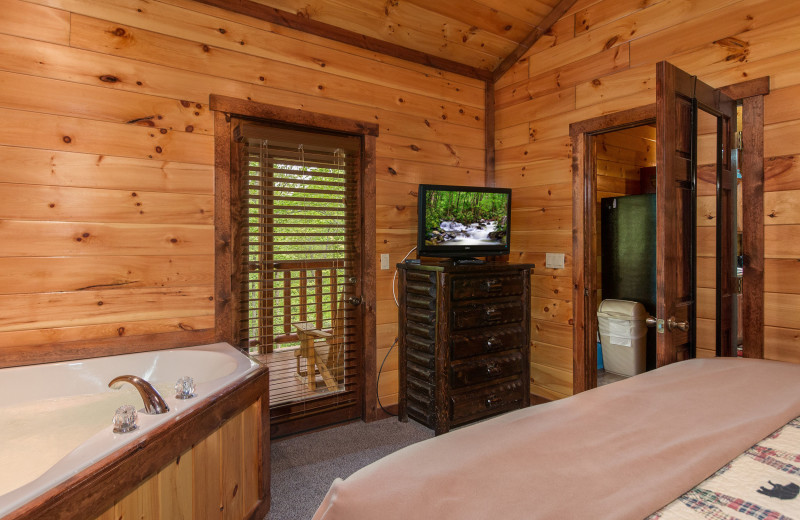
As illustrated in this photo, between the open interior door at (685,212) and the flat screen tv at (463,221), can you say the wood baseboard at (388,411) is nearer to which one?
the flat screen tv at (463,221)

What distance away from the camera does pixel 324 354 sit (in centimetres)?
302

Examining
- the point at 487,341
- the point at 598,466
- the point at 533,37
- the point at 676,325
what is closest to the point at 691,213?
the point at 676,325

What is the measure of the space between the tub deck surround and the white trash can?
10.0ft

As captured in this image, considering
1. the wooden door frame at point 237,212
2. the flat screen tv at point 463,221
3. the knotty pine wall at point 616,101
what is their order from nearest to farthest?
the knotty pine wall at point 616,101
the wooden door frame at point 237,212
the flat screen tv at point 463,221

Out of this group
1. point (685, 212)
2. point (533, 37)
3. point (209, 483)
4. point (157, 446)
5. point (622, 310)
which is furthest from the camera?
point (622, 310)

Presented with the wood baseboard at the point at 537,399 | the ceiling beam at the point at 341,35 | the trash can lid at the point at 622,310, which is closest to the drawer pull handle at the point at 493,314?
the wood baseboard at the point at 537,399

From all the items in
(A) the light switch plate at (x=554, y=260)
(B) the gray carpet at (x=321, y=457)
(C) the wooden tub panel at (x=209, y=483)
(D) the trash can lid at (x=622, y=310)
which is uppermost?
(A) the light switch plate at (x=554, y=260)

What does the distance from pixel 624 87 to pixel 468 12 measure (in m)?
1.20

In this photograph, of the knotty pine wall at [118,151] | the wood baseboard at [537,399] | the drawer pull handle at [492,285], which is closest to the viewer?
the knotty pine wall at [118,151]

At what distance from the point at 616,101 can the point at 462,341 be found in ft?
6.20

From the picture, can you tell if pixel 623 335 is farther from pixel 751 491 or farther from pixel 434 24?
pixel 751 491

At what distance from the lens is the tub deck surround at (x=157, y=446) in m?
1.09

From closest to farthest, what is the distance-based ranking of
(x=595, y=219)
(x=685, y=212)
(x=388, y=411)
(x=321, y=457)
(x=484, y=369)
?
(x=685, y=212) < (x=321, y=457) < (x=484, y=369) < (x=595, y=219) < (x=388, y=411)

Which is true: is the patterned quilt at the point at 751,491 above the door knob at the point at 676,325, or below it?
below
